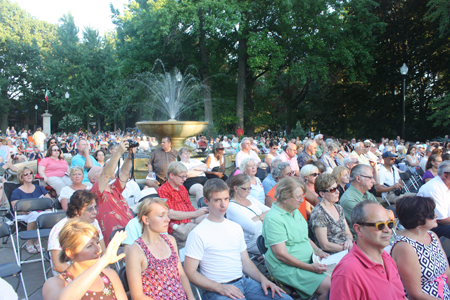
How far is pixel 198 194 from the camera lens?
579cm

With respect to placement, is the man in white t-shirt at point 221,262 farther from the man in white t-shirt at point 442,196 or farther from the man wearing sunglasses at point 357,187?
the man in white t-shirt at point 442,196

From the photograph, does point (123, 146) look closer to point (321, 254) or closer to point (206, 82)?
point (321, 254)

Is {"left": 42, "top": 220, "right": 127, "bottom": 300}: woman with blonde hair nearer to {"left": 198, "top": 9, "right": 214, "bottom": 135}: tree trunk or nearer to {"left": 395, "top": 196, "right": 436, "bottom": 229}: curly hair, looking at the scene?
{"left": 395, "top": 196, "right": 436, "bottom": 229}: curly hair

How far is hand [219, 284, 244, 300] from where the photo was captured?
2738 millimetres

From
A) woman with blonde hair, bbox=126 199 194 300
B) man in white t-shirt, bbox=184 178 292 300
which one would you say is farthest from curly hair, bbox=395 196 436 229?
woman with blonde hair, bbox=126 199 194 300

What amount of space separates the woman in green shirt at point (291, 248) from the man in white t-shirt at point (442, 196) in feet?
6.14

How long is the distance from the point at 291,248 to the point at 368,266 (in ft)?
3.57

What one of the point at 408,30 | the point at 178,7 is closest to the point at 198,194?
the point at 178,7

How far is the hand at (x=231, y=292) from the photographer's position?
2.74 metres

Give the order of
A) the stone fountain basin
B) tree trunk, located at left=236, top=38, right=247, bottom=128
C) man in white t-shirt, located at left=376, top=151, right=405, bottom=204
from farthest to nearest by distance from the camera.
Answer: tree trunk, located at left=236, top=38, right=247, bottom=128 → the stone fountain basin → man in white t-shirt, located at left=376, top=151, right=405, bottom=204

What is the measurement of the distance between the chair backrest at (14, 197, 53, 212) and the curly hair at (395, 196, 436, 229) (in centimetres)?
476

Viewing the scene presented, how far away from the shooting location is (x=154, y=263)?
2578mm

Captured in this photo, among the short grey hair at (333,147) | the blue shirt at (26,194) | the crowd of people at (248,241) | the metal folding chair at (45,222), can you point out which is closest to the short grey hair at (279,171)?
the crowd of people at (248,241)

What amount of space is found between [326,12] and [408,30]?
23.1 ft
